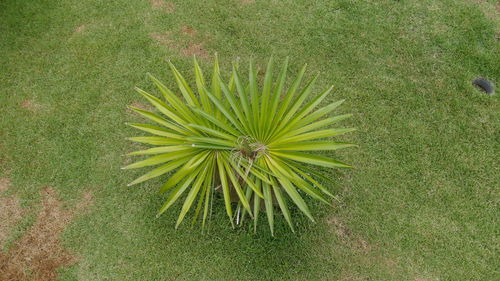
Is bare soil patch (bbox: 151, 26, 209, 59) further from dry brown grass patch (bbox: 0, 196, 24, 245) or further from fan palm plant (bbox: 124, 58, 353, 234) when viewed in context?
dry brown grass patch (bbox: 0, 196, 24, 245)

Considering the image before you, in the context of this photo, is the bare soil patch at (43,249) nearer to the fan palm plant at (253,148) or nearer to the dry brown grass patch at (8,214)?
the dry brown grass patch at (8,214)

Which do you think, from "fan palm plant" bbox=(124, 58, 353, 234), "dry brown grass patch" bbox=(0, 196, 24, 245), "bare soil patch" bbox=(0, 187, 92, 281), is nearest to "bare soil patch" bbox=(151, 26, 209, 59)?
"fan palm plant" bbox=(124, 58, 353, 234)

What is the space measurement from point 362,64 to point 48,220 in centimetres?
414

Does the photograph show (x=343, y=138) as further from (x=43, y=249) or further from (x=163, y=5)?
(x=43, y=249)

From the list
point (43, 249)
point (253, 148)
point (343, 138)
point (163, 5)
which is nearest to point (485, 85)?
point (343, 138)

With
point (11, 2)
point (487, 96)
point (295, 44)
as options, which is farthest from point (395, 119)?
point (11, 2)

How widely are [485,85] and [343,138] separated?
79.4 inches

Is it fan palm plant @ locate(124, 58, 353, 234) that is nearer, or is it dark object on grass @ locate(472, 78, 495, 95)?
fan palm plant @ locate(124, 58, 353, 234)

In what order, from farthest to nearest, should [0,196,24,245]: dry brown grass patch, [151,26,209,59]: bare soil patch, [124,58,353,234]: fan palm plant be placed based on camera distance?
1. [151,26,209,59]: bare soil patch
2. [0,196,24,245]: dry brown grass patch
3. [124,58,353,234]: fan palm plant

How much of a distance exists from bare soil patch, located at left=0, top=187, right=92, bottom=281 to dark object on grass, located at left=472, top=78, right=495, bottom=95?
15.9 ft

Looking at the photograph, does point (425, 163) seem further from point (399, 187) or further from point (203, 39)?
point (203, 39)

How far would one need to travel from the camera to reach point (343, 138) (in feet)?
14.5

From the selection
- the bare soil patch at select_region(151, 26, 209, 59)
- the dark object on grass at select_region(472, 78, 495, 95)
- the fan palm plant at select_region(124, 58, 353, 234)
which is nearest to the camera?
the fan palm plant at select_region(124, 58, 353, 234)

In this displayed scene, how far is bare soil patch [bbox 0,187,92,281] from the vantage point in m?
3.82
